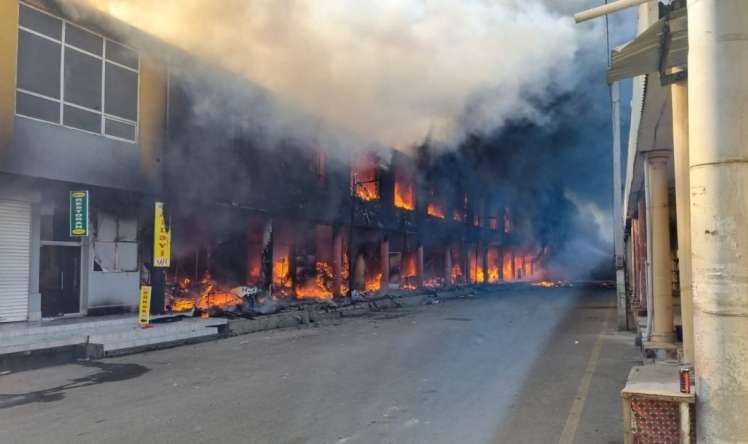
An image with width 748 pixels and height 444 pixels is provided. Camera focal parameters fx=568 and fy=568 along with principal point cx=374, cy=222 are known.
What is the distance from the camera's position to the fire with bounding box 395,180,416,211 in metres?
27.9

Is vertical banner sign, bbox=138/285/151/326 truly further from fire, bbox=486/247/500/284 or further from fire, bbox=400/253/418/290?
fire, bbox=486/247/500/284

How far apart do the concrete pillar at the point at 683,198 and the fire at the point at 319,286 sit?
51.3 feet

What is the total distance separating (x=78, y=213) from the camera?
1220 centimetres

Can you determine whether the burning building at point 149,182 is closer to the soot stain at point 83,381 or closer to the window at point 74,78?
the window at point 74,78

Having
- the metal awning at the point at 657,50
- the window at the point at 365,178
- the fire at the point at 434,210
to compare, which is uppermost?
the window at the point at 365,178

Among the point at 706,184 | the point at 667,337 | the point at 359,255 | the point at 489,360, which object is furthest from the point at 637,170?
the point at 359,255

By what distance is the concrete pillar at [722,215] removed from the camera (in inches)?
119

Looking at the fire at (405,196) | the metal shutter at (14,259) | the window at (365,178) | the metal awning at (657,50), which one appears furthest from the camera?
the fire at (405,196)

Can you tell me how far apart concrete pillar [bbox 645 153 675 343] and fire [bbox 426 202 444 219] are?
21.9m

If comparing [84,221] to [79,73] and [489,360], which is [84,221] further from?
[489,360]

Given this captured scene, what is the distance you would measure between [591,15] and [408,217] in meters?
24.6

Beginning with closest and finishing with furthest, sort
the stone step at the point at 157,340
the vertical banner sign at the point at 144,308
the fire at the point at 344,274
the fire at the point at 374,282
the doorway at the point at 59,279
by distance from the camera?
1. the stone step at the point at 157,340
2. the vertical banner sign at the point at 144,308
3. the doorway at the point at 59,279
4. the fire at the point at 344,274
5. the fire at the point at 374,282

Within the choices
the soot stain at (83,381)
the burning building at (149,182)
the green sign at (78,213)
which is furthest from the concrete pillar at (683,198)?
the green sign at (78,213)

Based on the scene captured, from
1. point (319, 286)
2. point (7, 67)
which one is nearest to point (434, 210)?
point (319, 286)
